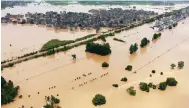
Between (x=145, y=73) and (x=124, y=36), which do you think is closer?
(x=145, y=73)

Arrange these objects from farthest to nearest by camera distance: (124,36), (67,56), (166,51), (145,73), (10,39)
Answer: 1. (124,36)
2. (10,39)
3. (166,51)
4. (67,56)
5. (145,73)

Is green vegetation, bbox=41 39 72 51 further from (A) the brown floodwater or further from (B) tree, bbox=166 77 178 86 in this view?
(B) tree, bbox=166 77 178 86

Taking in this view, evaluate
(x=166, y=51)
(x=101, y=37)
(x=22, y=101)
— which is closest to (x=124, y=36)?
(x=101, y=37)

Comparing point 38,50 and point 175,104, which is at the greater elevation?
point 38,50

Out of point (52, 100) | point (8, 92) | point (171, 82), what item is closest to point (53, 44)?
point (8, 92)

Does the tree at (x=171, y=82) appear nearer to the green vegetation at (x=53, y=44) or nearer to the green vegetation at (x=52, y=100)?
the green vegetation at (x=52, y=100)


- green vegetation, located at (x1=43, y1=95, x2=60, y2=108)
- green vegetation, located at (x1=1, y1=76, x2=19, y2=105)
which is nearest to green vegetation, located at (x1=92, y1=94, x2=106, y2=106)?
green vegetation, located at (x1=43, y1=95, x2=60, y2=108)

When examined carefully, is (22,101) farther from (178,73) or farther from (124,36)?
(124,36)

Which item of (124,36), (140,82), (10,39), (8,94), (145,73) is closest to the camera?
(8,94)
